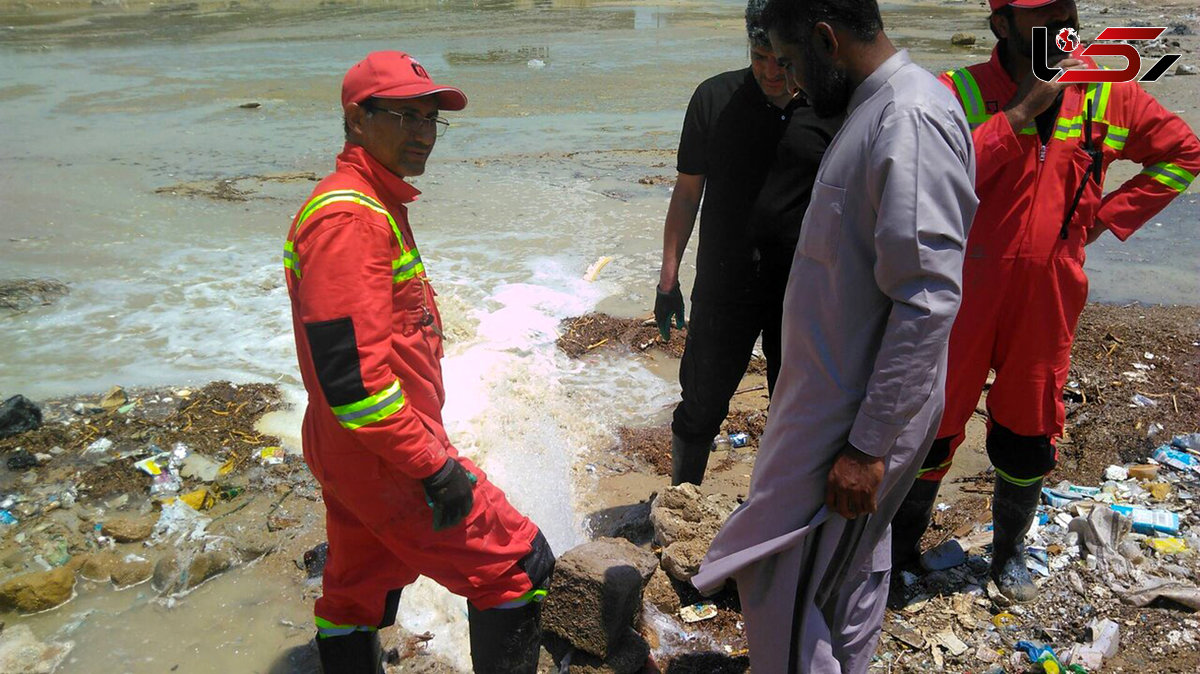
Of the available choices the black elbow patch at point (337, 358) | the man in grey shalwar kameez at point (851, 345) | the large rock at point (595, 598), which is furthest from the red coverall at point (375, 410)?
the man in grey shalwar kameez at point (851, 345)

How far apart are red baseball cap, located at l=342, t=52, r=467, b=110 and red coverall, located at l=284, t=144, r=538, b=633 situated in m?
0.16

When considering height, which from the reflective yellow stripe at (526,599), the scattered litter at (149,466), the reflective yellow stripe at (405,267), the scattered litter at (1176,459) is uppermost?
the reflective yellow stripe at (405,267)

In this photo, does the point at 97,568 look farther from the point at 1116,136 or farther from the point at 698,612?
the point at 1116,136

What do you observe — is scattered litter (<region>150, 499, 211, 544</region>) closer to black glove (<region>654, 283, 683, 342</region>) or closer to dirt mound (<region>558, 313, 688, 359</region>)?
black glove (<region>654, 283, 683, 342</region>)

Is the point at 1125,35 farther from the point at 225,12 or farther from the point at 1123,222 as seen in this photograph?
the point at 225,12

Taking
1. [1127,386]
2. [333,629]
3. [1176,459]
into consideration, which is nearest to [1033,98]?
[1176,459]

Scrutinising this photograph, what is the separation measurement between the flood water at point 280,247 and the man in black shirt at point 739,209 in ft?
3.86

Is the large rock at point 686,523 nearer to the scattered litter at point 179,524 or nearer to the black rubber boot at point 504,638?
the black rubber boot at point 504,638

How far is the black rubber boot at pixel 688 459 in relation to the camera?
3.73m

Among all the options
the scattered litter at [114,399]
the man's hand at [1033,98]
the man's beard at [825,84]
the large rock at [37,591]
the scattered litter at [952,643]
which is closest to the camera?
the man's beard at [825,84]

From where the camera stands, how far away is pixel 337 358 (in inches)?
83.0

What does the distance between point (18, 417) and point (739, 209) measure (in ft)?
12.8

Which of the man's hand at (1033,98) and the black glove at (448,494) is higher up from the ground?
the man's hand at (1033,98)

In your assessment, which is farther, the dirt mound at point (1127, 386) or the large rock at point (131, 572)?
the dirt mound at point (1127, 386)
